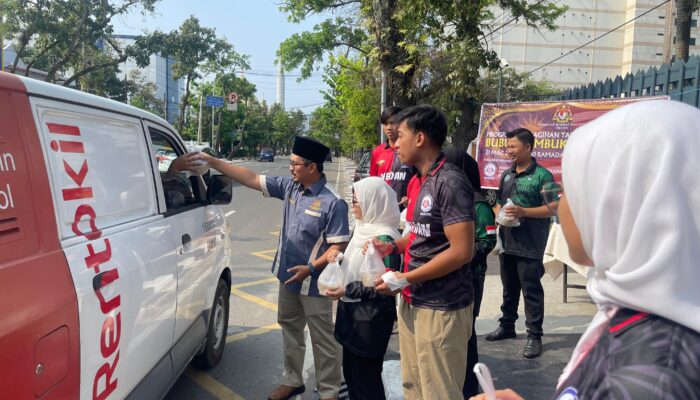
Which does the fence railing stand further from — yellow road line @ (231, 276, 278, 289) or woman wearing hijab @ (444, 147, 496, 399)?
yellow road line @ (231, 276, 278, 289)

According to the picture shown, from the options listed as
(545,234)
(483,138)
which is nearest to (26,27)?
(483,138)

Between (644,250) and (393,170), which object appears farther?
(393,170)

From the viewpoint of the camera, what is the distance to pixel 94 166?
6.99 feet

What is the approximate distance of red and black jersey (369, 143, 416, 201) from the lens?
→ 4.64 meters

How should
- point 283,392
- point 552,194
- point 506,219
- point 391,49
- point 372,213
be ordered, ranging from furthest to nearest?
point 391,49 → point 506,219 → point 283,392 → point 372,213 → point 552,194

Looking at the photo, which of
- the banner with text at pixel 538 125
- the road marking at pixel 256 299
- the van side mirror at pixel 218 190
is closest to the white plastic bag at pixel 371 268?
the van side mirror at pixel 218 190

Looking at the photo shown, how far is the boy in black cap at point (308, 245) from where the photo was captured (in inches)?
122

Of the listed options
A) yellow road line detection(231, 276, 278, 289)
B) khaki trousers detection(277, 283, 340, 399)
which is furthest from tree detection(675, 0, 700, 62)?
khaki trousers detection(277, 283, 340, 399)

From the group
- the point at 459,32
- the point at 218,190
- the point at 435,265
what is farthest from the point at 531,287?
the point at 459,32

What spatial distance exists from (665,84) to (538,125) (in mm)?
1941

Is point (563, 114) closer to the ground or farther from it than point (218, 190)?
farther from it

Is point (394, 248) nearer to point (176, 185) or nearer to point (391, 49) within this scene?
point (176, 185)

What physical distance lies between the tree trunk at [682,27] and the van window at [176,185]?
1201 centimetres

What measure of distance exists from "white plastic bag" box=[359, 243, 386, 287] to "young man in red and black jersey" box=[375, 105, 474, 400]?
0.14m
